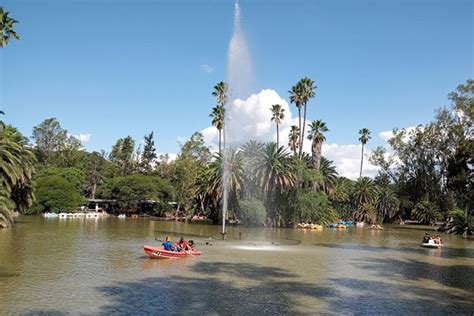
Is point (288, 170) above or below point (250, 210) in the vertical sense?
above

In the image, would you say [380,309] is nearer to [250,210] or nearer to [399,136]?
[250,210]

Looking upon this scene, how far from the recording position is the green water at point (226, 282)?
54.1 ft

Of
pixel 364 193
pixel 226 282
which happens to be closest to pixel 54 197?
pixel 364 193

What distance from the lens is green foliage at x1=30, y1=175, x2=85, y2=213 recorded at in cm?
8088

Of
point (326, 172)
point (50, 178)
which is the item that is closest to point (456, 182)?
point (326, 172)

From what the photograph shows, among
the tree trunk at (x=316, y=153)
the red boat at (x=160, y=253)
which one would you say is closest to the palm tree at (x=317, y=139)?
the tree trunk at (x=316, y=153)

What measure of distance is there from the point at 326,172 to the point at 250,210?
75.4 ft

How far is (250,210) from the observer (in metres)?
63.9

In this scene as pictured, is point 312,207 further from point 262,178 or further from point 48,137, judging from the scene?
point 48,137

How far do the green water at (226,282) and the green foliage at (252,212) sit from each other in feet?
95.2

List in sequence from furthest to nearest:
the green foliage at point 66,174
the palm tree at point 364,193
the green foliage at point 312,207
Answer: the palm tree at point 364,193
the green foliage at point 66,174
the green foliage at point 312,207

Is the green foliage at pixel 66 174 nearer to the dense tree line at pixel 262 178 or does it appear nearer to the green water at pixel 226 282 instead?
the dense tree line at pixel 262 178

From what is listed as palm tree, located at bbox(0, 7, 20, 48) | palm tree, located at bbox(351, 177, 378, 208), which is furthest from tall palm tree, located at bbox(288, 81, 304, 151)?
palm tree, located at bbox(0, 7, 20, 48)

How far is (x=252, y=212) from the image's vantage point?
6388cm
